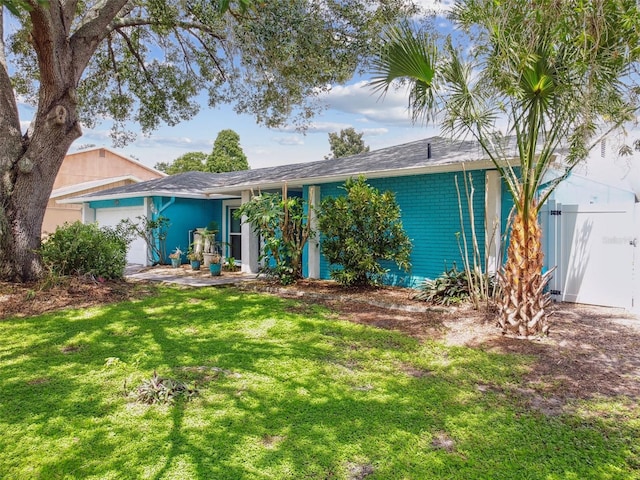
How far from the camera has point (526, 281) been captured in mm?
6059

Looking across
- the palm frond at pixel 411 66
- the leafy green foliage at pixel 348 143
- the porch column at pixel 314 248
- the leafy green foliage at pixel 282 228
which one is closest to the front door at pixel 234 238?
the porch column at pixel 314 248

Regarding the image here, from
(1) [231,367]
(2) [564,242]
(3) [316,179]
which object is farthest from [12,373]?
(2) [564,242]

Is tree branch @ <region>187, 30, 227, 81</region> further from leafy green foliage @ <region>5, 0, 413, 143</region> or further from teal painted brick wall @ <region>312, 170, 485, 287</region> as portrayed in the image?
teal painted brick wall @ <region>312, 170, 485, 287</region>

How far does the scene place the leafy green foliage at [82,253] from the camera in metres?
9.97

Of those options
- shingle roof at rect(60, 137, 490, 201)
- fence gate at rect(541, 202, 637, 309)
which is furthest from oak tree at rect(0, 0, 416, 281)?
fence gate at rect(541, 202, 637, 309)

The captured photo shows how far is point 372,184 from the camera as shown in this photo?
1088cm

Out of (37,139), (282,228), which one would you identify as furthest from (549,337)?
(37,139)

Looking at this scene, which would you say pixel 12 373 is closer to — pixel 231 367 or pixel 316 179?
pixel 231 367

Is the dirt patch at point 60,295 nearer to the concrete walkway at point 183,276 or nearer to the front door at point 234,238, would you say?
the concrete walkway at point 183,276

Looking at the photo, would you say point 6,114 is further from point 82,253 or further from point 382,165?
point 382,165

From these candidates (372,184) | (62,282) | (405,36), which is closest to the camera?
(405,36)

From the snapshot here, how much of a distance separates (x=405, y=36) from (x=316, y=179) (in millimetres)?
5858

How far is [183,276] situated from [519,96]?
10.2m

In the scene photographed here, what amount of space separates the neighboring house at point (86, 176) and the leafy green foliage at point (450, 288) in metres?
21.6
